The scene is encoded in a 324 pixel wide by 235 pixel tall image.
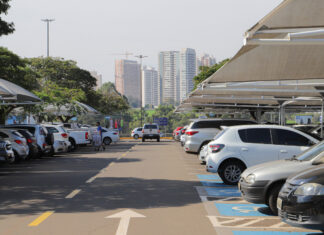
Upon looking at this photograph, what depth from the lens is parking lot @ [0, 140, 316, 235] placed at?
8.44 m

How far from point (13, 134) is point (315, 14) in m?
14.2

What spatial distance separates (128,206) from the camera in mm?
10547

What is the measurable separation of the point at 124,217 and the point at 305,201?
135 inches

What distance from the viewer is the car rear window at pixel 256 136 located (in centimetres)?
1397

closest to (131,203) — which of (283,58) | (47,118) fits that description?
(283,58)

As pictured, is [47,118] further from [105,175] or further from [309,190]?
[309,190]

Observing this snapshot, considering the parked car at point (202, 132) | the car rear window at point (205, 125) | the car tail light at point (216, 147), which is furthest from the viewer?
the car rear window at point (205, 125)

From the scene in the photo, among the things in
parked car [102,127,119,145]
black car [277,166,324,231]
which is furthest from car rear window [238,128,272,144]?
parked car [102,127,119,145]

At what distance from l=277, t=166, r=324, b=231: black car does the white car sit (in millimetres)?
6210

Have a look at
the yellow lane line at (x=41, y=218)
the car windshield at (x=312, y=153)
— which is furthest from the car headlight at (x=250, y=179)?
the yellow lane line at (x=41, y=218)

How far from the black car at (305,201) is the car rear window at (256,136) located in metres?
6.35

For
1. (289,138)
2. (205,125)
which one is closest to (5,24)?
(205,125)

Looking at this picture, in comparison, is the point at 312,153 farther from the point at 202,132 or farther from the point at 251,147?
the point at 202,132

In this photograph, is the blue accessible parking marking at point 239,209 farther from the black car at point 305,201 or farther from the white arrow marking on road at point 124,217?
the black car at point 305,201
